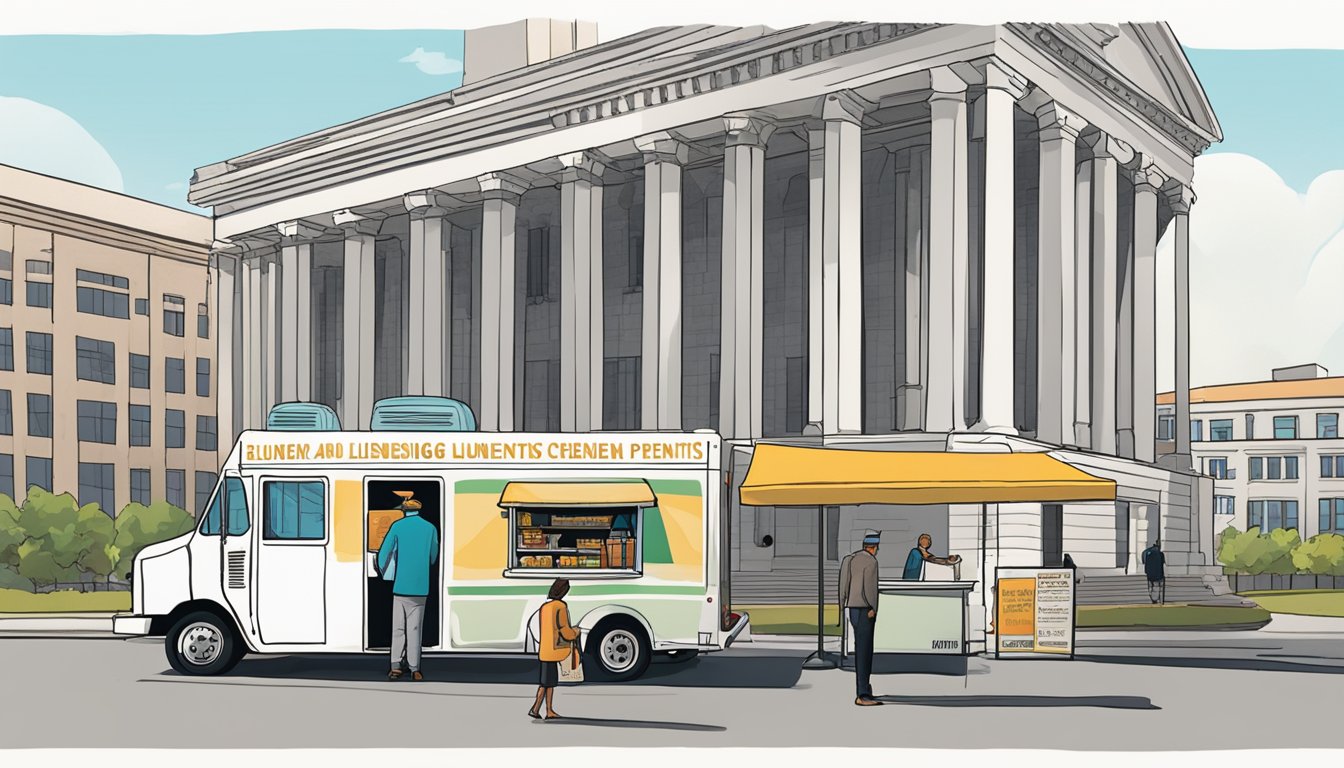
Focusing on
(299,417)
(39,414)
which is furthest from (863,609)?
(39,414)

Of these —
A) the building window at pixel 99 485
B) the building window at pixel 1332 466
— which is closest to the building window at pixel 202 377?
the building window at pixel 99 485

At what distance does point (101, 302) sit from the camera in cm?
6588

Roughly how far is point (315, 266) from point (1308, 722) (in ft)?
165

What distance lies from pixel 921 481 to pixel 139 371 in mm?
56898

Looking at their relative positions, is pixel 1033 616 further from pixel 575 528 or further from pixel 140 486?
pixel 140 486

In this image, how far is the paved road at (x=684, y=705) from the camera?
12.4 m

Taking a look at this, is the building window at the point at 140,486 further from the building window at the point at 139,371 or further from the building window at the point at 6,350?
the building window at the point at 6,350

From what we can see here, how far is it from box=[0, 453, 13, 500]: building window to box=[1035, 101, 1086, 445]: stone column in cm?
4227

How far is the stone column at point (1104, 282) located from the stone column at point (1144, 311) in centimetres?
279

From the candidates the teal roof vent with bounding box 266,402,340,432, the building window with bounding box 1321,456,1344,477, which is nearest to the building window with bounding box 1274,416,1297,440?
the building window with bounding box 1321,456,1344,477

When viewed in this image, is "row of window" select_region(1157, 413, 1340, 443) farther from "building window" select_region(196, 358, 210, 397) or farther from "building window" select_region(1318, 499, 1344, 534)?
"building window" select_region(196, 358, 210, 397)

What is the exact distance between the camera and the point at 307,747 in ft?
38.7

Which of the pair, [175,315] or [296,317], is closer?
[296,317]

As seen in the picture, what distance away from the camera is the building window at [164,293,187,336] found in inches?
2724
